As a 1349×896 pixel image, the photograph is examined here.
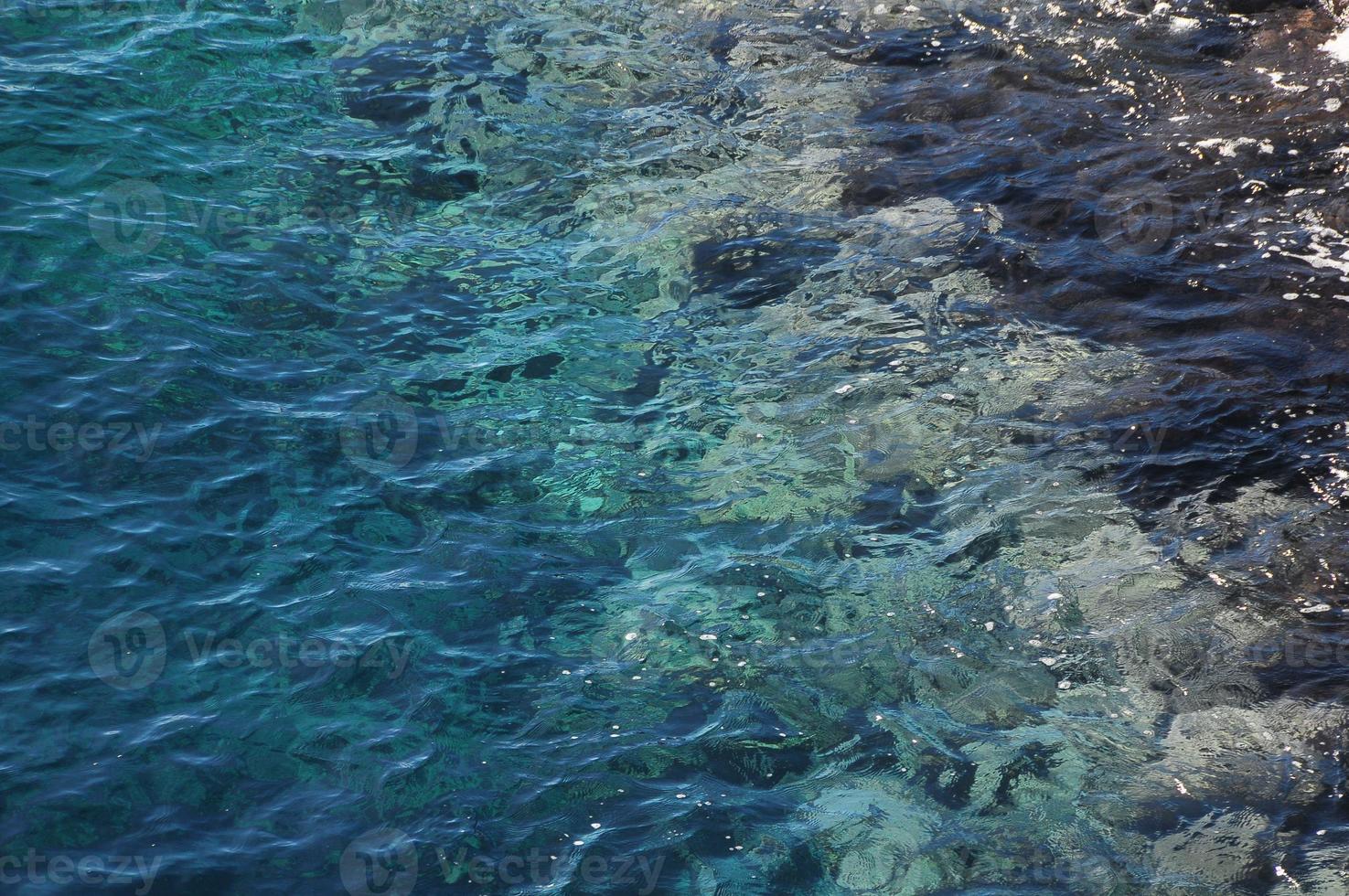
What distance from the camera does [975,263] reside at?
1395 centimetres

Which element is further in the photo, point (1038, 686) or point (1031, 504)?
point (1031, 504)

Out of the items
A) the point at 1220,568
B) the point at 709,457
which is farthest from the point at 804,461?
the point at 1220,568

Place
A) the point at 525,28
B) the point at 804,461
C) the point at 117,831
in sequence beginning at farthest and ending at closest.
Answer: the point at 525,28
the point at 804,461
the point at 117,831

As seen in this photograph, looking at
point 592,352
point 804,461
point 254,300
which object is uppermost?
point 254,300

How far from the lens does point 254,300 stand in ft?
43.0

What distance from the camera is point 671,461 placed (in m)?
11.9

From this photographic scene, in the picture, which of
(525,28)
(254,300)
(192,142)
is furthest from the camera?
(525,28)

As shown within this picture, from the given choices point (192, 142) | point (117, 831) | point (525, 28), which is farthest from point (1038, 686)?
point (525, 28)

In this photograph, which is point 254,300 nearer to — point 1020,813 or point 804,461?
point 804,461

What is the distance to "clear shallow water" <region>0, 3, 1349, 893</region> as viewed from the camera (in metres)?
8.64

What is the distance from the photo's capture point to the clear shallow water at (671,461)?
8.64 meters

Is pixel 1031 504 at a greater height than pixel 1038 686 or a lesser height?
greater

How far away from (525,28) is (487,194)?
5.00m

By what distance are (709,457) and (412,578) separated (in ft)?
11.8
